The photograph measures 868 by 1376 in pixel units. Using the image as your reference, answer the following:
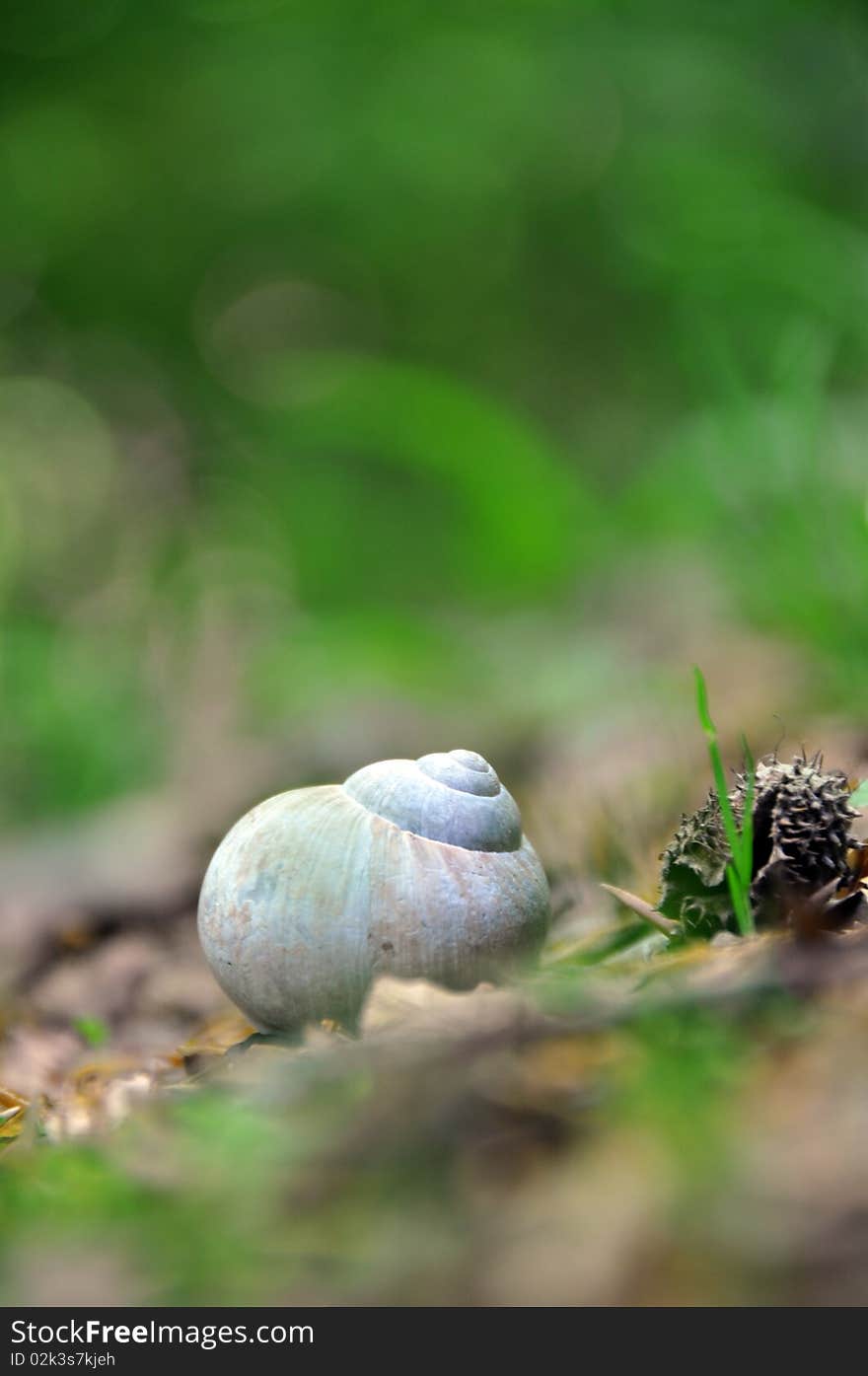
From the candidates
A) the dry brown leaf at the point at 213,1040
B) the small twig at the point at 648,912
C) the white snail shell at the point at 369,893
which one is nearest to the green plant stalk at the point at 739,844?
the small twig at the point at 648,912

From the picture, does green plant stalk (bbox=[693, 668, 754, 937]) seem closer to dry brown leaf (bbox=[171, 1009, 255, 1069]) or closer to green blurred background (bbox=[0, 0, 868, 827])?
dry brown leaf (bbox=[171, 1009, 255, 1069])

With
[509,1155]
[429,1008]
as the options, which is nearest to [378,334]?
[429,1008]

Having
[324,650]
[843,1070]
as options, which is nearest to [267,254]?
[324,650]

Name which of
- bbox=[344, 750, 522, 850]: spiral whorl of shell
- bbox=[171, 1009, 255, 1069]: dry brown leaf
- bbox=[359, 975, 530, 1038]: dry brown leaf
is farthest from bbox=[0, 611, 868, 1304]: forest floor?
bbox=[344, 750, 522, 850]: spiral whorl of shell

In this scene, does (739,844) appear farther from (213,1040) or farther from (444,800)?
(213,1040)

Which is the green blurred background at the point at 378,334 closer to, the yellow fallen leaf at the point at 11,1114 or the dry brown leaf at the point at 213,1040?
the dry brown leaf at the point at 213,1040

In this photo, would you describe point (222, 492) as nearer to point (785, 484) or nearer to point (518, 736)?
point (518, 736)
